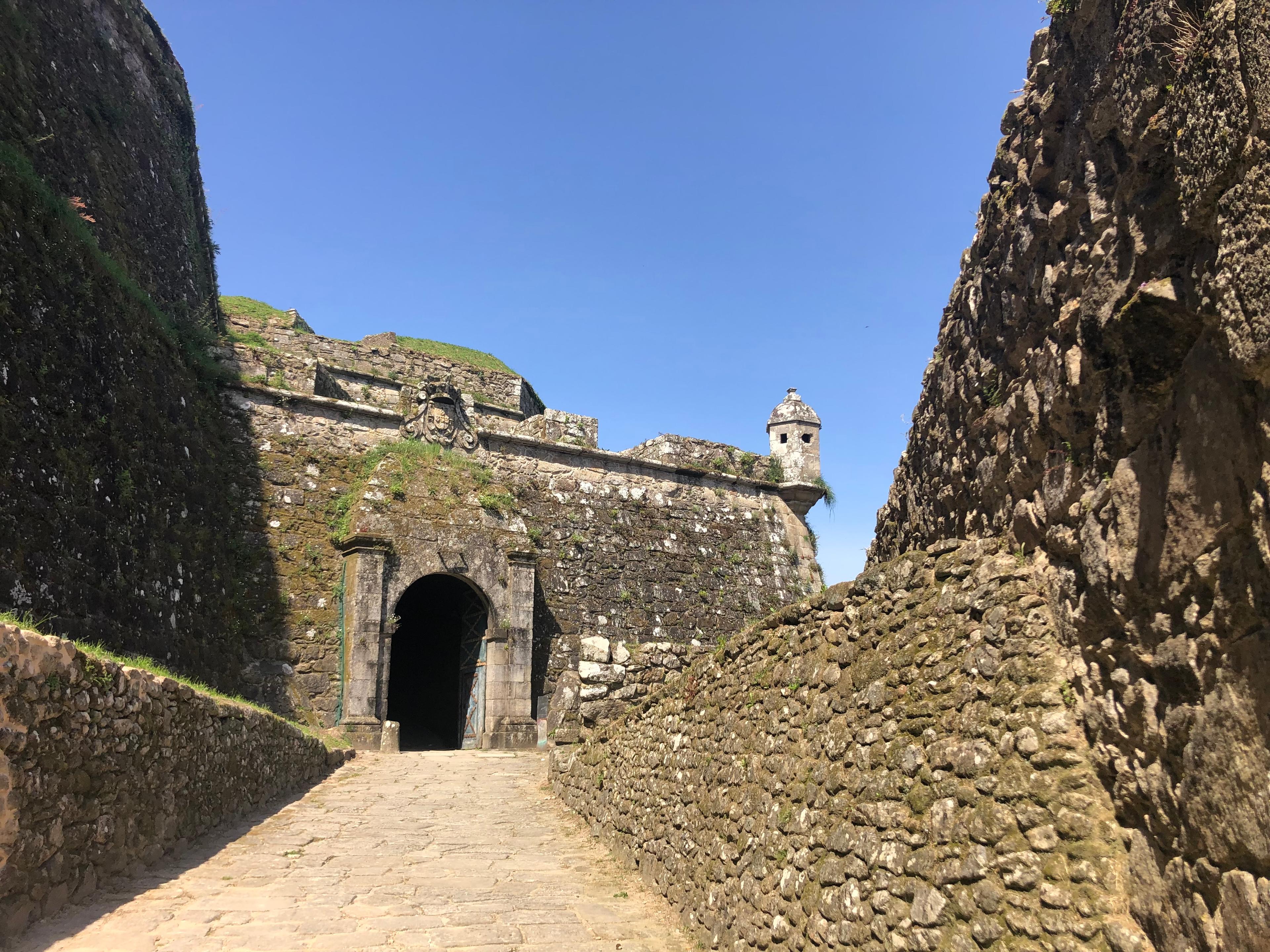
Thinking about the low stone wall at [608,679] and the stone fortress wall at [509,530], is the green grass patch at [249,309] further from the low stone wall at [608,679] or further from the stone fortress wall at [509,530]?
the low stone wall at [608,679]

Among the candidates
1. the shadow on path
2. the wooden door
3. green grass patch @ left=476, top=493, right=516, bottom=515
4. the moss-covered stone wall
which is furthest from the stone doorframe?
the shadow on path

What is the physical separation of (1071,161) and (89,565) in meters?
8.54

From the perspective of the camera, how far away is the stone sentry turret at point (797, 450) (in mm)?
19641

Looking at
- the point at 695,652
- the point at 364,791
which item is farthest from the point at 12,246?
the point at 695,652

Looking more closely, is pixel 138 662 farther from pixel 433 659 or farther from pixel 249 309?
pixel 249 309

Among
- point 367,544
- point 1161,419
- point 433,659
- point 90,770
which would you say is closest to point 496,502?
point 367,544

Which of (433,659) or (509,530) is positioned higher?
(509,530)

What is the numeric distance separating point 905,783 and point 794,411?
1635 centimetres

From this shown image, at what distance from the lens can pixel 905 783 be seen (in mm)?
3688

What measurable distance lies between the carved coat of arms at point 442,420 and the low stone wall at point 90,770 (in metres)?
8.76

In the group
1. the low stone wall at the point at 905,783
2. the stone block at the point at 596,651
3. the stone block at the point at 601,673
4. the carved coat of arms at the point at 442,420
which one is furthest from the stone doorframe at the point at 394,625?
the low stone wall at the point at 905,783

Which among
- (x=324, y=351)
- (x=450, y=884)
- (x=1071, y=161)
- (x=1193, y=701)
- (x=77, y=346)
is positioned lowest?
(x=450, y=884)

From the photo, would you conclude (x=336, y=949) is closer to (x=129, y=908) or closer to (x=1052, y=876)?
(x=129, y=908)

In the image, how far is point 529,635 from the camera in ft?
47.8
